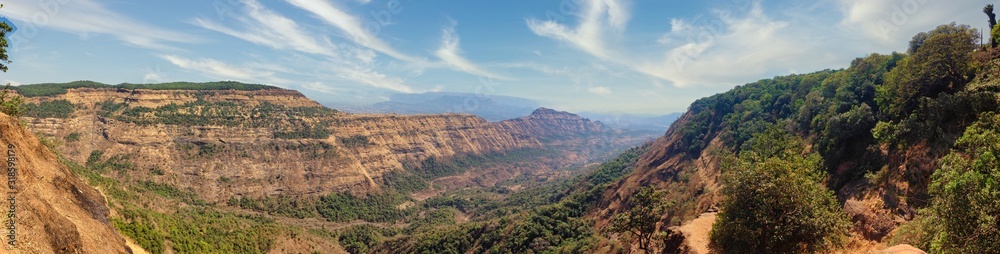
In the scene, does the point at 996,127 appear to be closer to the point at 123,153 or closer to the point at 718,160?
Answer: the point at 718,160

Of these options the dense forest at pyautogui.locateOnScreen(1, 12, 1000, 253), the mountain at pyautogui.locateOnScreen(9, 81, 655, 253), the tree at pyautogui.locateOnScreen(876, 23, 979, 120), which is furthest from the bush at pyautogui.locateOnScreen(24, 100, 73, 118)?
the tree at pyautogui.locateOnScreen(876, 23, 979, 120)

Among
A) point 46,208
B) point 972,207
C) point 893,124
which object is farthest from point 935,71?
point 46,208

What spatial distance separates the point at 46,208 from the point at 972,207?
4431cm

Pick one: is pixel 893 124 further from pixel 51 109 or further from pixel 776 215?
pixel 51 109

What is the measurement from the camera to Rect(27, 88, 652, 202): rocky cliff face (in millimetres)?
101062

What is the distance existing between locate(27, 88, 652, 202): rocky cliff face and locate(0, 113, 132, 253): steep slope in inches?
3252

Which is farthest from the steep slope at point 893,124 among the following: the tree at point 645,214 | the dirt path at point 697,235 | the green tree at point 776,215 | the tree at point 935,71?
the green tree at point 776,215

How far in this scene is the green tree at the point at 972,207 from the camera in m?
16.1

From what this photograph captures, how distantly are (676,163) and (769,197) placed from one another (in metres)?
77.5

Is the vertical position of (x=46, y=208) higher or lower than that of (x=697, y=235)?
higher

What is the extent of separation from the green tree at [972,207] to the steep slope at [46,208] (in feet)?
130

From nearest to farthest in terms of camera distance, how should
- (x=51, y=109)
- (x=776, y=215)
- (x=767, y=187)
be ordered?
(x=767, y=187) → (x=776, y=215) → (x=51, y=109)

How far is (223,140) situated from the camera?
378 ft

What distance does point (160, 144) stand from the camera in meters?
106
